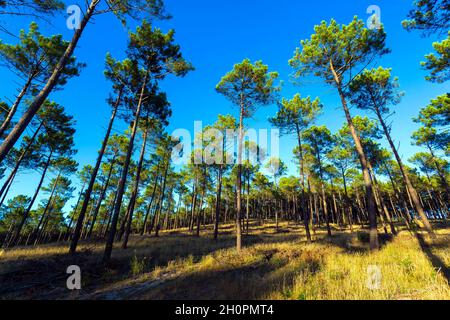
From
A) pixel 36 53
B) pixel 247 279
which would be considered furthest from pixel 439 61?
pixel 36 53

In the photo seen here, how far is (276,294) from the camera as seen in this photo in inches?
159

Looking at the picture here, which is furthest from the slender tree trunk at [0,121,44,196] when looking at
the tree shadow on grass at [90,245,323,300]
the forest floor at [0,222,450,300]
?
the tree shadow on grass at [90,245,323,300]

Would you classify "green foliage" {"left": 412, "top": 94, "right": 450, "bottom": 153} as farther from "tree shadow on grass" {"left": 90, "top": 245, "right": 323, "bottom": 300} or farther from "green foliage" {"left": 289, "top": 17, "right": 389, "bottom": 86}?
"tree shadow on grass" {"left": 90, "top": 245, "right": 323, "bottom": 300}

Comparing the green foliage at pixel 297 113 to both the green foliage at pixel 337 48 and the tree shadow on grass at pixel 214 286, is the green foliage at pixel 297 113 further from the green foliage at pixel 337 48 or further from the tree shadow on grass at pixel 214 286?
the tree shadow on grass at pixel 214 286

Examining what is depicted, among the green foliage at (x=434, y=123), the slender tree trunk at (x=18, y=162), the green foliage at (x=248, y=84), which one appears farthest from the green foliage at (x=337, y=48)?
the slender tree trunk at (x=18, y=162)

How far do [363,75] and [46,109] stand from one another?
26010 mm

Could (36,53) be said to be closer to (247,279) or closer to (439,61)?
(247,279)

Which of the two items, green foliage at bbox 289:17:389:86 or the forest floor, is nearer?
the forest floor

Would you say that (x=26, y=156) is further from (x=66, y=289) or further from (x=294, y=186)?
(x=294, y=186)

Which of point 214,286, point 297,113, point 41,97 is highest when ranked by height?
point 297,113

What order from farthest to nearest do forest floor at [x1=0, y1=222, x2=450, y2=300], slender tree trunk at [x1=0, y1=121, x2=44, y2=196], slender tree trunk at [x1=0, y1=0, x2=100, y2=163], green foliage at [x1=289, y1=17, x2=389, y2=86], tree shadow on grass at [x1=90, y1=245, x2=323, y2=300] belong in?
slender tree trunk at [x1=0, y1=121, x2=44, y2=196]
green foliage at [x1=289, y1=17, x2=389, y2=86]
slender tree trunk at [x1=0, y1=0, x2=100, y2=163]
tree shadow on grass at [x1=90, y1=245, x2=323, y2=300]
forest floor at [x1=0, y1=222, x2=450, y2=300]

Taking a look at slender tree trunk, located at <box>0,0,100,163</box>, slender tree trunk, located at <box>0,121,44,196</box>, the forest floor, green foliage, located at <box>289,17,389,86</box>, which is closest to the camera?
the forest floor

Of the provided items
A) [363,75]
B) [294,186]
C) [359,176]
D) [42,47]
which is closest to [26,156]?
[42,47]

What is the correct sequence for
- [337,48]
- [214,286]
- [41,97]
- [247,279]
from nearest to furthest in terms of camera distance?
[214,286] < [247,279] < [41,97] < [337,48]
